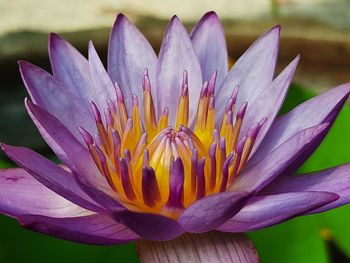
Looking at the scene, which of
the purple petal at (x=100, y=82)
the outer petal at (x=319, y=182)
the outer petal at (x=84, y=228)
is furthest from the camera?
the purple petal at (x=100, y=82)

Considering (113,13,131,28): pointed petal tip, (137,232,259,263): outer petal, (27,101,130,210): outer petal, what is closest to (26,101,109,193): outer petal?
(27,101,130,210): outer petal

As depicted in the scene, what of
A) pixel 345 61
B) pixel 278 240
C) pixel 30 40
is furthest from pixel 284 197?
pixel 30 40

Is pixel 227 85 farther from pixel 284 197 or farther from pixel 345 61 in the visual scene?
pixel 345 61

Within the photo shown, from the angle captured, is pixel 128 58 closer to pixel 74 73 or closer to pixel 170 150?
pixel 74 73

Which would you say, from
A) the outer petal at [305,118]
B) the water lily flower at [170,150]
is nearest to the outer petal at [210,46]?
the water lily flower at [170,150]

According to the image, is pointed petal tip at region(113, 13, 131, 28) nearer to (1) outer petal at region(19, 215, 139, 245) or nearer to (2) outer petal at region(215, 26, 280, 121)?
(2) outer petal at region(215, 26, 280, 121)

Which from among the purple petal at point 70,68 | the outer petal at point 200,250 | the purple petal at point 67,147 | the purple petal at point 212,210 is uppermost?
the purple petal at point 70,68

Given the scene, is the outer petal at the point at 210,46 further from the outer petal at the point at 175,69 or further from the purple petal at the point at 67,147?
the purple petal at the point at 67,147
